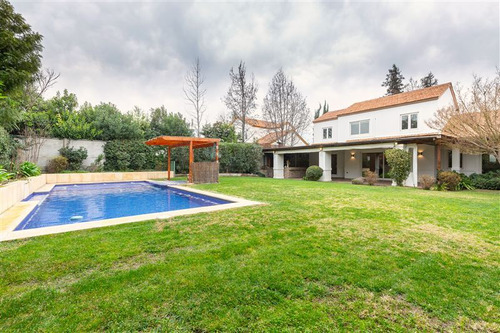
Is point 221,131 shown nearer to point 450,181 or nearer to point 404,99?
point 404,99

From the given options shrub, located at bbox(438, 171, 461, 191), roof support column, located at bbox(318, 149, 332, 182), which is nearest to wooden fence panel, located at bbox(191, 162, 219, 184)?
roof support column, located at bbox(318, 149, 332, 182)

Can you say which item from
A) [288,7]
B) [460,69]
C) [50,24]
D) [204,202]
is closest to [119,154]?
[50,24]

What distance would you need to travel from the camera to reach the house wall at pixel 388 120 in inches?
638

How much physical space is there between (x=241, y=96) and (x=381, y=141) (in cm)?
1635

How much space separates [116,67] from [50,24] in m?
3.91

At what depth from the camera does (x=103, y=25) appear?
39.7 ft

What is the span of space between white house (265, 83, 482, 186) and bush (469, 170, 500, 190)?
5.49ft

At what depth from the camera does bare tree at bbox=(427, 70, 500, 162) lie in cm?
1047

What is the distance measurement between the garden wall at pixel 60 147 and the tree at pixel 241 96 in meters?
13.6

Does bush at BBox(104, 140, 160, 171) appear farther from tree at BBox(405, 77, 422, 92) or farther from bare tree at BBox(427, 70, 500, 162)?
tree at BBox(405, 77, 422, 92)

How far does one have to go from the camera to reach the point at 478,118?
1098 centimetres

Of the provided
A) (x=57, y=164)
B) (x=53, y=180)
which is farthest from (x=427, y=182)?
(x=57, y=164)

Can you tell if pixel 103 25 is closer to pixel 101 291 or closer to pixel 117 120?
pixel 117 120

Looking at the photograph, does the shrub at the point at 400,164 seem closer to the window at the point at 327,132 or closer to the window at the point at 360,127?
the window at the point at 360,127
